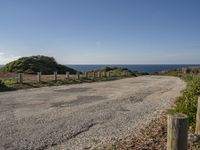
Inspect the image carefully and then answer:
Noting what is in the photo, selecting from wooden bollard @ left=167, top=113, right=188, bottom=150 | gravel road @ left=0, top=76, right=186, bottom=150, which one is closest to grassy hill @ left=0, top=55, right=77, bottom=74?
gravel road @ left=0, top=76, right=186, bottom=150

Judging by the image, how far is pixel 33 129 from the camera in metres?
11.1

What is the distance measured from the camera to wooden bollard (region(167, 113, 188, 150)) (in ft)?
19.8

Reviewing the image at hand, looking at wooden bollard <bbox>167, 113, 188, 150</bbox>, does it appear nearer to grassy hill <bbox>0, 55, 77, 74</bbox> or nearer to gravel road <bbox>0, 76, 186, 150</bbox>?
gravel road <bbox>0, 76, 186, 150</bbox>

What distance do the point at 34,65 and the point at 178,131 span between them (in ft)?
165

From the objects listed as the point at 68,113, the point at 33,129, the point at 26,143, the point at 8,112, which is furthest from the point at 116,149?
the point at 8,112

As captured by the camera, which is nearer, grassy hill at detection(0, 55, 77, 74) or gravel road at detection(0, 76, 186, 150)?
gravel road at detection(0, 76, 186, 150)

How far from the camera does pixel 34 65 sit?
55031 millimetres

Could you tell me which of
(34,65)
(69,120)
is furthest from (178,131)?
(34,65)

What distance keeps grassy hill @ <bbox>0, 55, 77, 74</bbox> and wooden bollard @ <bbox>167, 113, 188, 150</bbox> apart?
45784 mm

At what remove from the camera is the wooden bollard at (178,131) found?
6035 millimetres

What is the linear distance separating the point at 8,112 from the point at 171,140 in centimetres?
973

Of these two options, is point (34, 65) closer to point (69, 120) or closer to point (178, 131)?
point (69, 120)

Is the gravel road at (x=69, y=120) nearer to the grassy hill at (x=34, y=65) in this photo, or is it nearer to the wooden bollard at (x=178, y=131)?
the wooden bollard at (x=178, y=131)

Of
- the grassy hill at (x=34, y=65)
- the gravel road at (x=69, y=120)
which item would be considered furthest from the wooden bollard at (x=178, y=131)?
the grassy hill at (x=34, y=65)
